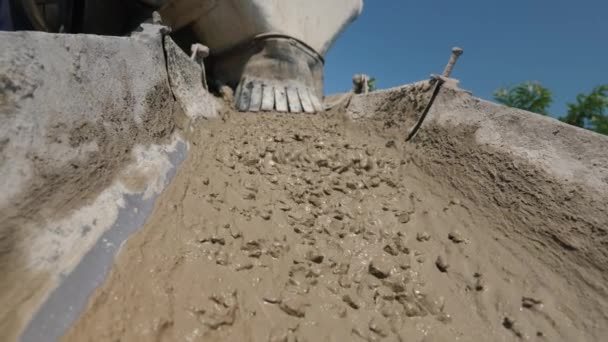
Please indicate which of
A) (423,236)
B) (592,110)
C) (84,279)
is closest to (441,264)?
(423,236)

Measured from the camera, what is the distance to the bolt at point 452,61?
1.40 metres

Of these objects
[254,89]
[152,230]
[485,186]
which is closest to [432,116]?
[485,186]

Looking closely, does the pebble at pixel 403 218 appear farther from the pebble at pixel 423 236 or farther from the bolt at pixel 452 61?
the bolt at pixel 452 61

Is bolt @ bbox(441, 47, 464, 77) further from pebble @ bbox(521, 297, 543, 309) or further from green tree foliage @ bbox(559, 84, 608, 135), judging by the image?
green tree foliage @ bbox(559, 84, 608, 135)

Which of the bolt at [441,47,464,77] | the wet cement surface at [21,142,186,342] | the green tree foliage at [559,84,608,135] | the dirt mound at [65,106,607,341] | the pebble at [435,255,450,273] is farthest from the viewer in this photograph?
the green tree foliage at [559,84,608,135]

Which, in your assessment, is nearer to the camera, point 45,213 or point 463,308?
point 45,213

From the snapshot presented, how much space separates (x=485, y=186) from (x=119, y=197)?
1089 millimetres

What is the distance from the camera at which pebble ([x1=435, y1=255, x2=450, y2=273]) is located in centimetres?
92

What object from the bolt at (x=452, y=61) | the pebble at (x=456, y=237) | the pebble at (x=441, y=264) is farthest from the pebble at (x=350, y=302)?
the bolt at (x=452, y=61)

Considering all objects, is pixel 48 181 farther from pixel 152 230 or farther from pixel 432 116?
pixel 432 116

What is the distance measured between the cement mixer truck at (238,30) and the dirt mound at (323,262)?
66 centimetres

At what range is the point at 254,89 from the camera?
1.78 m

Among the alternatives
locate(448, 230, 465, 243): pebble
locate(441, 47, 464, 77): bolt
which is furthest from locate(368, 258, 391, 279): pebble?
locate(441, 47, 464, 77): bolt

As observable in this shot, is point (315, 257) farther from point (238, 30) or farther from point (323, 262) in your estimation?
point (238, 30)
